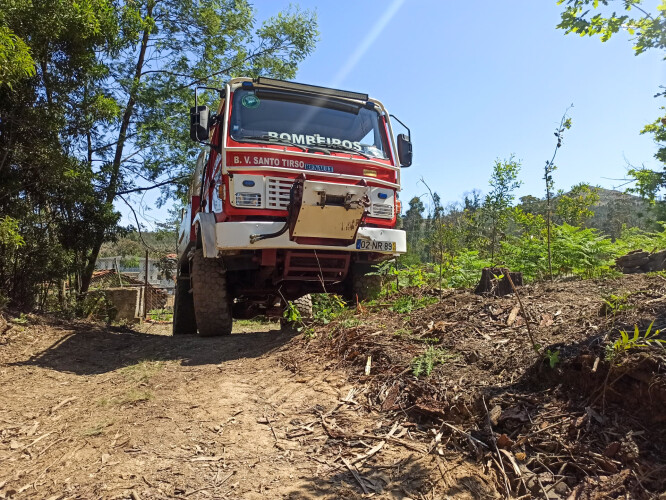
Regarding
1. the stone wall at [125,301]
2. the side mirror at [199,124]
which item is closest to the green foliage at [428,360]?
the side mirror at [199,124]

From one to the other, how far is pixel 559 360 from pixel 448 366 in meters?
0.70

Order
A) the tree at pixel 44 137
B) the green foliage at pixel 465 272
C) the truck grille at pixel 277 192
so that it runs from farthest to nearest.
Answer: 1. the tree at pixel 44 137
2. the green foliage at pixel 465 272
3. the truck grille at pixel 277 192

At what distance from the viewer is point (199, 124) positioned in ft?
18.4

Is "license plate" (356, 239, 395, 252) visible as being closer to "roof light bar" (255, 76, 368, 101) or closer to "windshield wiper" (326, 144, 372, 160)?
"windshield wiper" (326, 144, 372, 160)

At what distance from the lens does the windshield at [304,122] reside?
5512mm

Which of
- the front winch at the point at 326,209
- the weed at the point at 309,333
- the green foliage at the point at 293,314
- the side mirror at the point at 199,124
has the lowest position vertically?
the weed at the point at 309,333

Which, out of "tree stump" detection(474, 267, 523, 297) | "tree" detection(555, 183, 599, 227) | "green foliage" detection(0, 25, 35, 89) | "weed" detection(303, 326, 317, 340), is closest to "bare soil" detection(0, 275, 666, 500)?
"tree stump" detection(474, 267, 523, 297)

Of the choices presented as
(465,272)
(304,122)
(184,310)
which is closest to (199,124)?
(304,122)

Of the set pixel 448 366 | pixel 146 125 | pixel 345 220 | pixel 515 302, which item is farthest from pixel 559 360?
pixel 146 125

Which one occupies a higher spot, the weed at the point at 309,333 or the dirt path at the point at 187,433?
the weed at the point at 309,333

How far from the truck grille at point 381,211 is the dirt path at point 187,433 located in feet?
6.75

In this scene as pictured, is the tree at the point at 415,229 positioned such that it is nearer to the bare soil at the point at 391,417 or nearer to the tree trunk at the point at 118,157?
the bare soil at the point at 391,417

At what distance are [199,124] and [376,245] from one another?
2536 millimetres

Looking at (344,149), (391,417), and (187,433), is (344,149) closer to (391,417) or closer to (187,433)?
(391,417)
